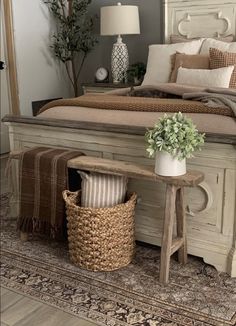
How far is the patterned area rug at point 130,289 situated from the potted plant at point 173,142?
61 centimetres

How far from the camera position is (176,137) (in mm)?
2004

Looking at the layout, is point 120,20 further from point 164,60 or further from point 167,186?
point 167,186

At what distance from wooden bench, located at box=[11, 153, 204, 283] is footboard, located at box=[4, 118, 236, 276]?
90mm

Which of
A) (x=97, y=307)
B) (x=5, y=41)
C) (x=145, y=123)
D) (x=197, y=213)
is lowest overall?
(x=97, y=307)

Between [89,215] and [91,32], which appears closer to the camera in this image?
[89,215]

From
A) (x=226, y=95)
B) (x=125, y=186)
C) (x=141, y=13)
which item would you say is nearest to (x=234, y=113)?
(x=226, y=95)

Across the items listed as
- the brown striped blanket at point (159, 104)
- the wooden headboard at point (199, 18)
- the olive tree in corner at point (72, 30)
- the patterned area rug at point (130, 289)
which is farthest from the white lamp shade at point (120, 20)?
the patterned area rug at point (130, 289)

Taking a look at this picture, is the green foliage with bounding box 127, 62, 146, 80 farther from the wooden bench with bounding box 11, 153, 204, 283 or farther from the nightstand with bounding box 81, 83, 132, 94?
the wooden bench with bounding box 11, 153, 204, 283

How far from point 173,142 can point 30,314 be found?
1072 mm

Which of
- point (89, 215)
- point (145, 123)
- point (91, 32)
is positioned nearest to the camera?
point (89, 215)

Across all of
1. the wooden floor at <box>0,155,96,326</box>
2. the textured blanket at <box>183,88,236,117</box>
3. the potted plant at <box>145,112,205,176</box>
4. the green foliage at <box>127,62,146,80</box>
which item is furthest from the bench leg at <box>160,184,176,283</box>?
the green foliage at <box>127,62,146,80</box>

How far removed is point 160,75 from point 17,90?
6.05 feet

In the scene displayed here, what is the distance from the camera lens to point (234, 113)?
2285 mm

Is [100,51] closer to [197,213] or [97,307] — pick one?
[197,213]
